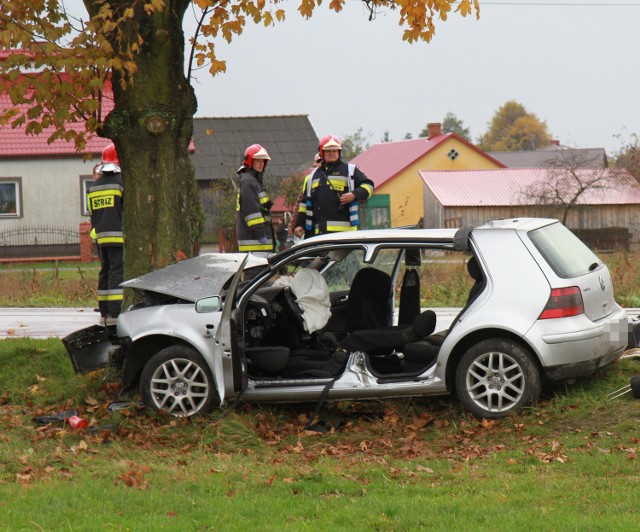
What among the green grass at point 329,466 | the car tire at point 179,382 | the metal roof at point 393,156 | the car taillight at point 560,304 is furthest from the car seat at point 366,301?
the metal roof at point 393,156

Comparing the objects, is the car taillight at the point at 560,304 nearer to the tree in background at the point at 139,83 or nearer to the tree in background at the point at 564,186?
the tree in background at the point at 139,83

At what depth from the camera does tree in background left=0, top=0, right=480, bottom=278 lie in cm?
979

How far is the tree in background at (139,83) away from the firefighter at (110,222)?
1.23 meters

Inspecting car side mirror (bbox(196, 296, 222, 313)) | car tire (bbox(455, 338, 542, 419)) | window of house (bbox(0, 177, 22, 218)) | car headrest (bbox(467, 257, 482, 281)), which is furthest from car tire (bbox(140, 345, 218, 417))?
window of house (bbox(0, 177, 22, 218))

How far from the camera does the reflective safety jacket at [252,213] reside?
12.2 m

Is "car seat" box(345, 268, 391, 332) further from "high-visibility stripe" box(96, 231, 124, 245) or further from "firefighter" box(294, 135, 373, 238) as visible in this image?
"high-visibility stripe" box(96, 231, 124, 245)

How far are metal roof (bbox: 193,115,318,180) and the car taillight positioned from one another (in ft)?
175

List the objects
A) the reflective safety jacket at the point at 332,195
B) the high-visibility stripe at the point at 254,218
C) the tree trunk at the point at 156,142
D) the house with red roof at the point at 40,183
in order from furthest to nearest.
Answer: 1. the house with red roof at the point at 40,183
2. the high-visibility stripe at the point at 254,218
3. the reflective safety jacket at the point at 332,195
4. the tree trunk at the point at 156,142

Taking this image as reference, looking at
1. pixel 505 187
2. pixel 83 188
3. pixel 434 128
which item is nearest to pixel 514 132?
pixel 434 128

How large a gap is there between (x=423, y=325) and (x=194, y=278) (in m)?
1.97

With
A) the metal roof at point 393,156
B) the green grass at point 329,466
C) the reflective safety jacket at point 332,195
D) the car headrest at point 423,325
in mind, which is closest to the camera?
the green grass at point 329,466

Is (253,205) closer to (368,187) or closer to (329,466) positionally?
(368,187)

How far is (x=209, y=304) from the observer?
8688 millimetres

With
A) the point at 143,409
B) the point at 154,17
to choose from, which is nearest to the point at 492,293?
the point at 143,409
